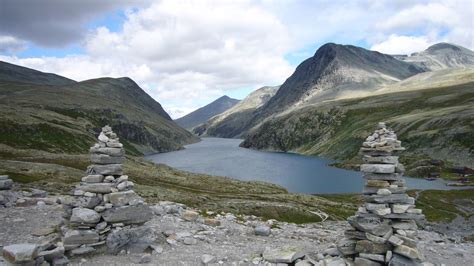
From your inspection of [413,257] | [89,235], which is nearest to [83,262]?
[89,235]

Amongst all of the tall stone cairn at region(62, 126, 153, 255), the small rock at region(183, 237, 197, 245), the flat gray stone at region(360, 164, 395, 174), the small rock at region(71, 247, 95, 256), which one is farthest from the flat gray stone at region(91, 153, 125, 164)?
the flat gray stone at region(360, 164, 395, 174)

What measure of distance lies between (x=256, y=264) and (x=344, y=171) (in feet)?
526

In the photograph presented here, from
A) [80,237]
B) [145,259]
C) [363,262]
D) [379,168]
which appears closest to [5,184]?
[80,237]

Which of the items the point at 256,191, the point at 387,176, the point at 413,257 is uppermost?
the point at 387,176

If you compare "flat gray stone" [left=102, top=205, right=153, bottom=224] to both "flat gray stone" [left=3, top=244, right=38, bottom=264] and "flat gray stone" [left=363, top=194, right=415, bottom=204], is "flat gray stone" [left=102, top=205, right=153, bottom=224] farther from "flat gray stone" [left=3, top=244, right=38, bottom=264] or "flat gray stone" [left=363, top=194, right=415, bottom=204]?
"flat gray stone" [left=363, top=194, right=415, bottom=204]

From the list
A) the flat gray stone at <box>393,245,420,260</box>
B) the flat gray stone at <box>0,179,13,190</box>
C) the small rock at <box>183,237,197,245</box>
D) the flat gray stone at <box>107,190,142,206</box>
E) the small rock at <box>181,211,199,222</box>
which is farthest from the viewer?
the flat gray stone at <box>0,179,13,190</box>

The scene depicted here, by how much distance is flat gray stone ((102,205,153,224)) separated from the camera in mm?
24734

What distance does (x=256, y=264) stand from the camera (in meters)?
24.4

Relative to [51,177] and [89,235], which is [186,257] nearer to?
[89,235]

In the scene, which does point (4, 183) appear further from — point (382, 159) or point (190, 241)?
point (382, 159)

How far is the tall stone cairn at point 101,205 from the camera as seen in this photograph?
2394 cm

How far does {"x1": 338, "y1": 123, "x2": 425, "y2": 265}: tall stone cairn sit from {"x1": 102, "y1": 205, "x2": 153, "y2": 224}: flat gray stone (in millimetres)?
13152

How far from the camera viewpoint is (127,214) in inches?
1003

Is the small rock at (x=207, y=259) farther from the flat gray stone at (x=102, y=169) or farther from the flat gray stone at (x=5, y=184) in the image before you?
Result: the flat gray stone at (x=5, y=184)
